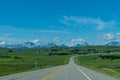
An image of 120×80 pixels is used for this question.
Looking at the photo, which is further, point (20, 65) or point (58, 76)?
point (20, 65)

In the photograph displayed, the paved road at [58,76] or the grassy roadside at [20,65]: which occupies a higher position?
the grassy roadside at [20,65]

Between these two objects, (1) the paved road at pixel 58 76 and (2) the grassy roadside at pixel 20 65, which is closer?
(1) the paved road at pixel 58 76

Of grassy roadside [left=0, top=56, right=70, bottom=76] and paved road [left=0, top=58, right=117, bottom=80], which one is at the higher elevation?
grassy roadside [left=0, top=56, right=70, bottom=76]

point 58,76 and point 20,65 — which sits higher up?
point 20,65

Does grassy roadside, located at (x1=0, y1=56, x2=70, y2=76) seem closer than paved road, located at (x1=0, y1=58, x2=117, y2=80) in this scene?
No
